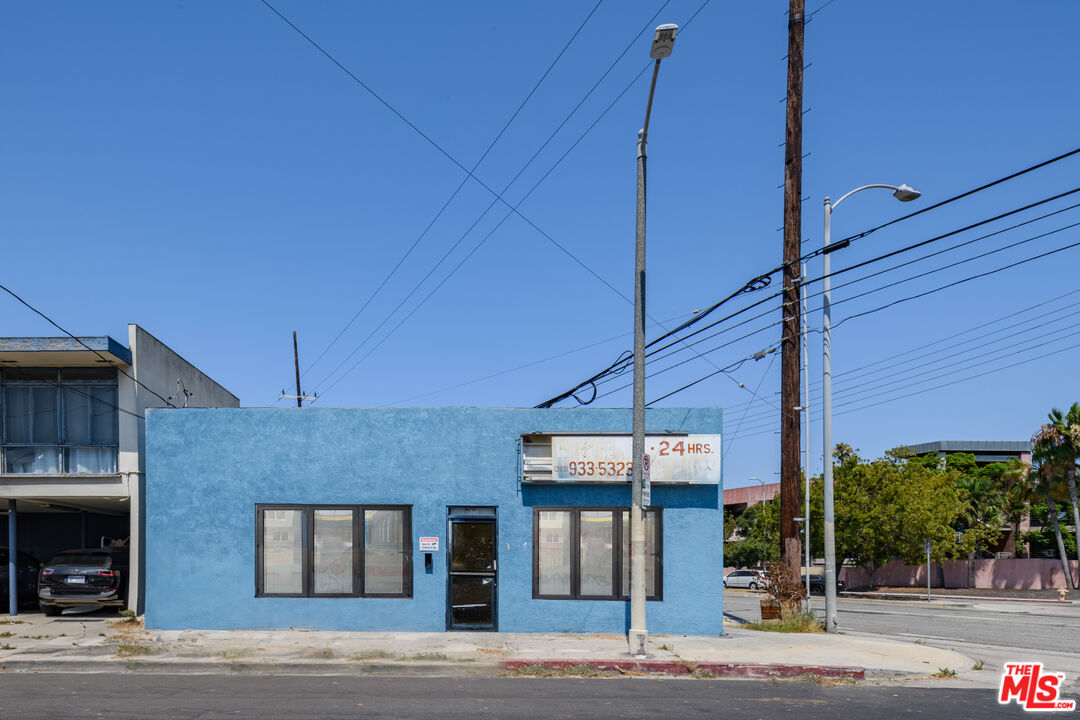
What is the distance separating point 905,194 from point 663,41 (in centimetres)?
690

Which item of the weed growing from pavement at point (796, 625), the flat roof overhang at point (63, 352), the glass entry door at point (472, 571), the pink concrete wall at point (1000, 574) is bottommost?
the pink concrete wall at point (1000, 574)

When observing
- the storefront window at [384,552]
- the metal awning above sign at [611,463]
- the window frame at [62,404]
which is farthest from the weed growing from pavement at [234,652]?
the window frame at [62,404]

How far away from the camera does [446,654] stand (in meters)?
13.7

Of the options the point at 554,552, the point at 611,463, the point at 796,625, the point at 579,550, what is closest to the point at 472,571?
the point at 554,552

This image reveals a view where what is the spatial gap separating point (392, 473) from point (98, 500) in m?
8.04

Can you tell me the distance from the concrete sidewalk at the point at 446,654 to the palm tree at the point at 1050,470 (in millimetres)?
37655

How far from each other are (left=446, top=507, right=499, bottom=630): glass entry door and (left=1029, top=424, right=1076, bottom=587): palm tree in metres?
42.2

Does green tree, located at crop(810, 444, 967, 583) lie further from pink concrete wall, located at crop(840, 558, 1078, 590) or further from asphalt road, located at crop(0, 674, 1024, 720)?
asphalt road, located at crop(0, 674, 1024, 720)

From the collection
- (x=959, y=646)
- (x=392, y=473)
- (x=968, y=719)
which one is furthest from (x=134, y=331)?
(x=959, y=646)

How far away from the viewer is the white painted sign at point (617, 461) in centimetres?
1609

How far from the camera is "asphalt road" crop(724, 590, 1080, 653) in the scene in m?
20.4

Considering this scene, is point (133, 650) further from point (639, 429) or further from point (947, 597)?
point (947, 597)

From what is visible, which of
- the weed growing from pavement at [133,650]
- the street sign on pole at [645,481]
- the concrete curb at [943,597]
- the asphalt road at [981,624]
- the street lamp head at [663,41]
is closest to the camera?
the street lamp head at [663,41]

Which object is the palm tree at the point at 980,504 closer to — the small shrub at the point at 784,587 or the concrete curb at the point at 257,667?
the small shrub at the point at 784,587
